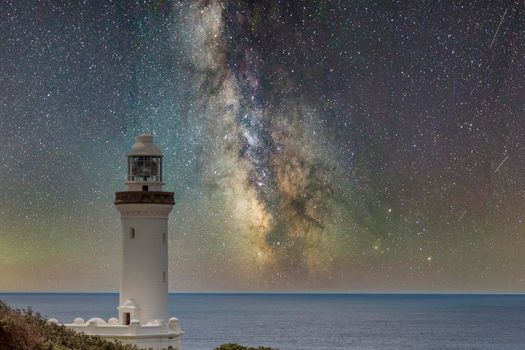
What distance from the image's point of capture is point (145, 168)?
1919 inches

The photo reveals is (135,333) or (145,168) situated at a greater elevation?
(145,168)

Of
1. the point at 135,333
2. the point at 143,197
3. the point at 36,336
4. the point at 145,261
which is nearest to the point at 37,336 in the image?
the point at 36,336

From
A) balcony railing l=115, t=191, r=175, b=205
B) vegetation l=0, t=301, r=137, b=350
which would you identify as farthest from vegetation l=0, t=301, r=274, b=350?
balcony railing l=115, t=191, r=175, b=205

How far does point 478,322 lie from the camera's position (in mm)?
190125

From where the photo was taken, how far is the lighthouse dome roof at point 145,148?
160 feet

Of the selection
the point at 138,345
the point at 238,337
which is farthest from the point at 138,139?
the point at 238,337

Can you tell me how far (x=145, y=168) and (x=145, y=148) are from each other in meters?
0.91

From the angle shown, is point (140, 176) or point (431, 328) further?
point (431, 328)

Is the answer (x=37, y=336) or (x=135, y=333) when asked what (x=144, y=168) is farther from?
(x=37, y=336)

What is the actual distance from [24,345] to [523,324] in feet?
540

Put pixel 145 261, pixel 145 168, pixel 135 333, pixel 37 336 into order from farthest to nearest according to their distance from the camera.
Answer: pixel 145 168
pixel 145 261
pixel 135 333
pixel 37 336

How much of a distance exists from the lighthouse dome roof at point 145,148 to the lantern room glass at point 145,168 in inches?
10.0

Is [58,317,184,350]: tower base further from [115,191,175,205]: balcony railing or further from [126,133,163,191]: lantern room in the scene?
[126,133,163,191]: lantern room

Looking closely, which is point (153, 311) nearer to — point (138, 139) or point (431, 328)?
point (138, 139)
